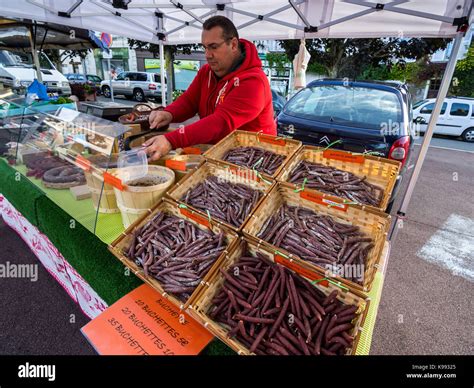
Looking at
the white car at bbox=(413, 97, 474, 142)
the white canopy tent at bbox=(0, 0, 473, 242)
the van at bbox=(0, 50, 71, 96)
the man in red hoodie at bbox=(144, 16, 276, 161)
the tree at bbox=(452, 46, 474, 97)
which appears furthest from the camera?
the tree at bbox=(452, 46, 474, 97)

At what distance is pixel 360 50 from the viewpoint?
43.4ft

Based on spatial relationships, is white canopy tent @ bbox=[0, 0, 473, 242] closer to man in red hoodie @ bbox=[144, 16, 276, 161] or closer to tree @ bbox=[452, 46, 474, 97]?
man in red hoodie @ bbox=[144, 16, 276, 161]

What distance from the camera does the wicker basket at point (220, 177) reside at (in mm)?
2236

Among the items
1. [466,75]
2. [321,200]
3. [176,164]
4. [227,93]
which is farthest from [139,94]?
[466,75]

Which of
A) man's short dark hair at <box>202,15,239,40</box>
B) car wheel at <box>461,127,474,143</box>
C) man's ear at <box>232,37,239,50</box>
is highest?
man's short dark hair at <box>202,15,239,40</box>

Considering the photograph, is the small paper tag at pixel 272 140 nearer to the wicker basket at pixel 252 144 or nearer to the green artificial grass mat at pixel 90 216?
the wicker basket at pixel 252 144

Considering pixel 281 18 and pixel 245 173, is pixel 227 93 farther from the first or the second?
pixel 281 18

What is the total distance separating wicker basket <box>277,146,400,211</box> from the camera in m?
2.21

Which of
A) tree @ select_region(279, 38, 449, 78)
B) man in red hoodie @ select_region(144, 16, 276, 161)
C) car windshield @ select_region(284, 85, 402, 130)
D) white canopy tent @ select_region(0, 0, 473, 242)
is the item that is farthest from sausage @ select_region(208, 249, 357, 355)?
tree @ select_region(279, 38, 449, 78)

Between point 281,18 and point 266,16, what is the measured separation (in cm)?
30

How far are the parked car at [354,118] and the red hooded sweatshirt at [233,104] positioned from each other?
2.34 metres

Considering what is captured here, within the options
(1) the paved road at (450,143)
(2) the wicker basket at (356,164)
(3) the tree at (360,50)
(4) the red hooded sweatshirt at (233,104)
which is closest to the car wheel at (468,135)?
(1) the paved road at (450,143)

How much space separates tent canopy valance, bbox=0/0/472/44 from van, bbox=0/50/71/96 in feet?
25.9
